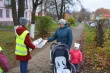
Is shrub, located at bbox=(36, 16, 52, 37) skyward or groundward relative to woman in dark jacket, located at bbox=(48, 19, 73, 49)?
groundward

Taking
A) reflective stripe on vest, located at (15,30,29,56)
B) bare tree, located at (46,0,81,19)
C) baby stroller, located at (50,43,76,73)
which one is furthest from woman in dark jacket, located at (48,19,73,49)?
bare tree, located at (46,0,81,19)

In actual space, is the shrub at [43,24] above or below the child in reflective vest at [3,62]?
below

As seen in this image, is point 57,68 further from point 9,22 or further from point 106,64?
point 9,22

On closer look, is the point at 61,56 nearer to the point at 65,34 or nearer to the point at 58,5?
the point at 65,34

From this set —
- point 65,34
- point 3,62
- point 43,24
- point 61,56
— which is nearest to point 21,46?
point 61,56

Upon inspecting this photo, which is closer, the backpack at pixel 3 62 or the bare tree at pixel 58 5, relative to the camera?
the backpack at pixel 3 62

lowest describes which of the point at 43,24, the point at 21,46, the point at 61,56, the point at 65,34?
the point at 43,24

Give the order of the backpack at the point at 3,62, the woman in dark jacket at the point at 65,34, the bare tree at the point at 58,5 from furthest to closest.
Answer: the bare tree at the point at 58,5, the woman in dark jacket at the point at 65,34, the backpack at the point at 3,62

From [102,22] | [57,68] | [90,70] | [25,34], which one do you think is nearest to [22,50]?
[25,34]

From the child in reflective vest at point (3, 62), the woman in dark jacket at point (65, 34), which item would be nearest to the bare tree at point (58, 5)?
the woman in dark jacket at point (65, 34)

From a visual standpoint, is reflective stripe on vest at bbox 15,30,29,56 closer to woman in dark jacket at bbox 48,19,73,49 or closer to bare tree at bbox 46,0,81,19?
woman in dark jacket at bbox 48,19,73,49

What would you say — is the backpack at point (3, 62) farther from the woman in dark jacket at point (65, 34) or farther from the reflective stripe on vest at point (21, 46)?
the woman in dark jacket at point (65, 34)

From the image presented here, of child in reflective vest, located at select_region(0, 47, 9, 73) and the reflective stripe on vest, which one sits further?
the reflective stripe on vest

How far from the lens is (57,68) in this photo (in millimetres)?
6078
